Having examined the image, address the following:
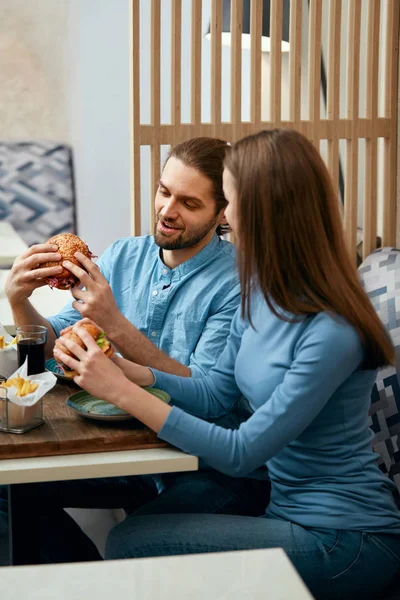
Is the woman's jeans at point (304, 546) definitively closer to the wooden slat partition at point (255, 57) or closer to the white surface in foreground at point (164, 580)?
the white surface in foreground at point (164, 580)

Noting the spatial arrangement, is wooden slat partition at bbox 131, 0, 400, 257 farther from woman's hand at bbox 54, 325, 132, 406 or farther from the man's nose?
woman's hand at bbox 54, 325, 132, 406

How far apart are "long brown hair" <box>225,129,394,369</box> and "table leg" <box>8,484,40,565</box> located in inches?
20.8

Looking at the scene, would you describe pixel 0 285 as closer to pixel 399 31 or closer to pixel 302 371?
pixel 399 31

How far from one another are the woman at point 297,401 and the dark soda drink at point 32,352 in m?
0.14

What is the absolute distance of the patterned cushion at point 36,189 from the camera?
435cm

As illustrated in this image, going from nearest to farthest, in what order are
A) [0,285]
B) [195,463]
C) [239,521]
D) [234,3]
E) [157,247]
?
[195,463] → [239,521] → [157,247] → [234,3] → [0,285]

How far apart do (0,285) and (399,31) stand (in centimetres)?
148

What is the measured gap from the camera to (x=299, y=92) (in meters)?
2.41

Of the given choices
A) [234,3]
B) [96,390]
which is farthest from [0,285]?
[96,390]

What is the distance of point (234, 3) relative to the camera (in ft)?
7.58

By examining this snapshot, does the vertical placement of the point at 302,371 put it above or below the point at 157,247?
below

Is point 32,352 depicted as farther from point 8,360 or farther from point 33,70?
point 33,70

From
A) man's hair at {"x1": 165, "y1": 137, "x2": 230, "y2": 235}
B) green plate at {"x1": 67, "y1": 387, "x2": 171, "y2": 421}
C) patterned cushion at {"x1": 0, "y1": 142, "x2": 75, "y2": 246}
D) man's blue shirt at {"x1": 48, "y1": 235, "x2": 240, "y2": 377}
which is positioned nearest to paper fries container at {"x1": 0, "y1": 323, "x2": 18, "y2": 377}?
green plate at {"x1": 67, "y1": 387, "x2": 171, "y2": 421}

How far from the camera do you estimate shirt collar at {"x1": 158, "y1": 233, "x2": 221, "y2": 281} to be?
69.2 inches
